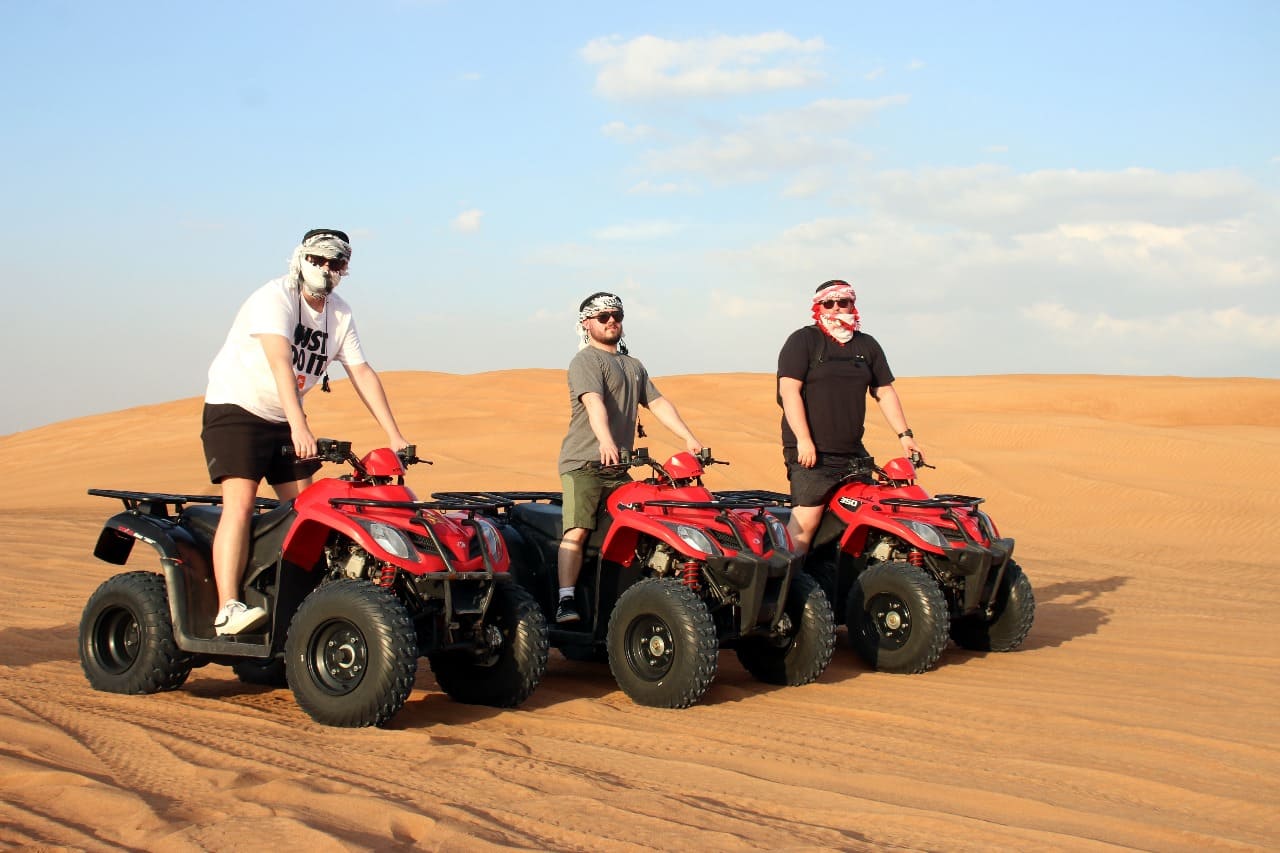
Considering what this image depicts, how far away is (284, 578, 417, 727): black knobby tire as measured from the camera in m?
5.44

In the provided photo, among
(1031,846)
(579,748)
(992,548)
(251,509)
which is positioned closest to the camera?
(1031,846)

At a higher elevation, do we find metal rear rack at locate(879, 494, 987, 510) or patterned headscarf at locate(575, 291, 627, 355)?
patterned headscarf at locate(575, 291, 627, 355)

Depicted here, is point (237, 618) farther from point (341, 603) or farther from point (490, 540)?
point (490, 540)

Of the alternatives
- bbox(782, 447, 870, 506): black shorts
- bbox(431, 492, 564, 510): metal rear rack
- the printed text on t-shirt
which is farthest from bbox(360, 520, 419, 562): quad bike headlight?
bbox(782, 447, 870, 506): black shorts

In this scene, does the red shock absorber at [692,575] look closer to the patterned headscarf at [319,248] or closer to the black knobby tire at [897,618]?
the black knobby tire at [897,618]

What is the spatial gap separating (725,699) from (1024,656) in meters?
2.46

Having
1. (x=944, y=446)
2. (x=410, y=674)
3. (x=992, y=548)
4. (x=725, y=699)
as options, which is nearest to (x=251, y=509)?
(x=410, y=674)

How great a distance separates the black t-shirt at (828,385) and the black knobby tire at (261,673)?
3.40 metres

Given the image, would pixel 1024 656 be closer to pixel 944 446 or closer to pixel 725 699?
pixel 725 699

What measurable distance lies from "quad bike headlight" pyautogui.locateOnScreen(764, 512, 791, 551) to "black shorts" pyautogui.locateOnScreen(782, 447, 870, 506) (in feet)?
3.03

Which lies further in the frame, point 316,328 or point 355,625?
point 316,328

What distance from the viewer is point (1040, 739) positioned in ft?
18.4

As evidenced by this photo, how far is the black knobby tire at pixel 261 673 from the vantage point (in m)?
6.89

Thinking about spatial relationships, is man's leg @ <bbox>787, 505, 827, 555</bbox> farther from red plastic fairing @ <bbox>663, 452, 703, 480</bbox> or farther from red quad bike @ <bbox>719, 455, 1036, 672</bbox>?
red plastic fairing @ <bbox>663, 452, 703, 480</bbox>
